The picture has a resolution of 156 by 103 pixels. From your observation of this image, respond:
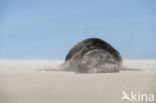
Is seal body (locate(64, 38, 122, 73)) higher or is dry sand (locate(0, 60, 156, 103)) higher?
seal body (locate(64, 38, 122, 73))

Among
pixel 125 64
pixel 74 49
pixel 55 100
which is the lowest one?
pixel 55 100

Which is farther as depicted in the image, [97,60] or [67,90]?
[97,60]

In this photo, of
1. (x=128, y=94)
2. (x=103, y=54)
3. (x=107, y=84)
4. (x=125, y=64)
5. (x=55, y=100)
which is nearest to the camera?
(x=55, y=100)

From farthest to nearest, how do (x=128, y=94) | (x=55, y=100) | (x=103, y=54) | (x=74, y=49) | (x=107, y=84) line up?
1. (x=74, y=49)
2. (x=103, y=54)
3. (x=107, y=84)
4. (x=128, y=94)
5. (x=55, y=100)

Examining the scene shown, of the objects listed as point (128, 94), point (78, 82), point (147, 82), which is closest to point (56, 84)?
point (78, 82)

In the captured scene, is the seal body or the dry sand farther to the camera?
the seal body

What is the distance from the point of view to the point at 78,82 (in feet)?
9.15

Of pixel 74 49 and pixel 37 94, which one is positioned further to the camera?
pixel 74 49

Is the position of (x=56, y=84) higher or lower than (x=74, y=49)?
lower

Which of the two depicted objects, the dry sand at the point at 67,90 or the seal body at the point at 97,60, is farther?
the seal body at the point at 97,60

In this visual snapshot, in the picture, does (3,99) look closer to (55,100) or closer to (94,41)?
(55,100)

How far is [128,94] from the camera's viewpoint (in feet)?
7.86

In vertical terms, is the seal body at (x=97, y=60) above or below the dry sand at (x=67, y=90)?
above

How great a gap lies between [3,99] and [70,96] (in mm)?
665
